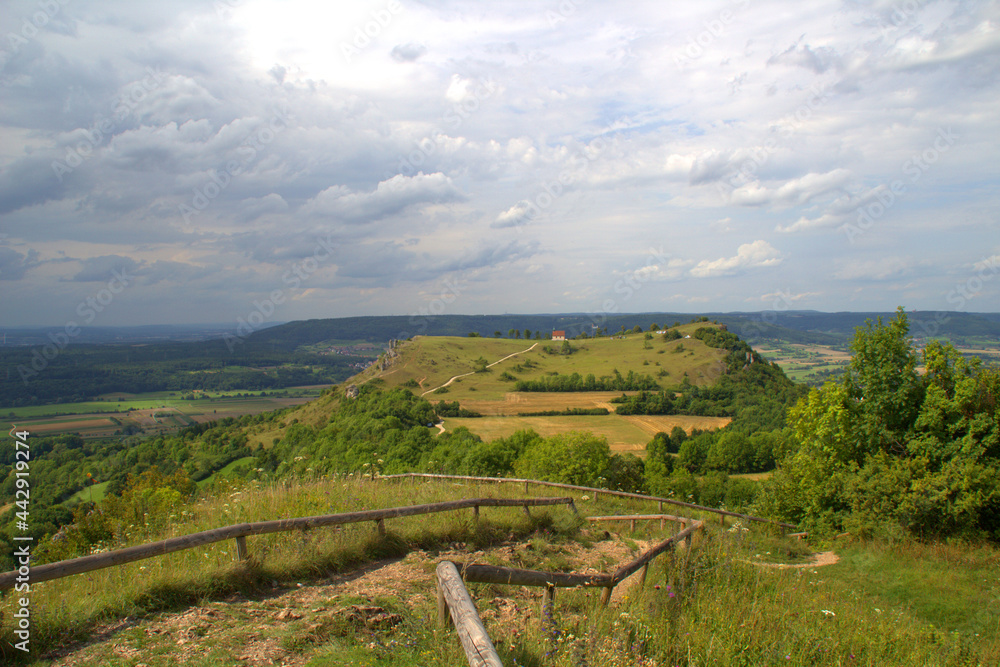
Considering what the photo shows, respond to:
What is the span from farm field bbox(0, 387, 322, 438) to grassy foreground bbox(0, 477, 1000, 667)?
69560 millimetres

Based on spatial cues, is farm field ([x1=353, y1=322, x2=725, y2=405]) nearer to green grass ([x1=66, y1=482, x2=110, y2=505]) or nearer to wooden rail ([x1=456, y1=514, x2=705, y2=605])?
green grass ([x1=66, y1=482, x2=110, y2=505])

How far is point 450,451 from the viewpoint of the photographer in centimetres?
4388

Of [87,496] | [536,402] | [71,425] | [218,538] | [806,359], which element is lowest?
[536,402]

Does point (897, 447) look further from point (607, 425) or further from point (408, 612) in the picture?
point (607, 425)

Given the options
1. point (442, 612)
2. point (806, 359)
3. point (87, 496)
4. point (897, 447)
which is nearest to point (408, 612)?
point (442, 612)

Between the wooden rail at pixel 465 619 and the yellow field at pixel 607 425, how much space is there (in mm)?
59425

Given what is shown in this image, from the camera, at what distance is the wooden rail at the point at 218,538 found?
3.97 meters

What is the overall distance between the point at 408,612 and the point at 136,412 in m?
98.0

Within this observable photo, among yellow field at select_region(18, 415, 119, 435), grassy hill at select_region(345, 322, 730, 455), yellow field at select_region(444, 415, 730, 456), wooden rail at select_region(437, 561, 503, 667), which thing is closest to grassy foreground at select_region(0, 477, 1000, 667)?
wooden rail at select_region(437, 561, 503, 667)

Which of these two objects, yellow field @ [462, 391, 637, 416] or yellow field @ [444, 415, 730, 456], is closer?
yellow field @ [444, 415, 730, 456]

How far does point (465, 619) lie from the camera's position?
9.59ft

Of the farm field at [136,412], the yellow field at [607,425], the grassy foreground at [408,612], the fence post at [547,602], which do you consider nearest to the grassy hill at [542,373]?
the yellow field at [607,425]

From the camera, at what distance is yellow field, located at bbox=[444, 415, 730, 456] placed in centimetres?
6700

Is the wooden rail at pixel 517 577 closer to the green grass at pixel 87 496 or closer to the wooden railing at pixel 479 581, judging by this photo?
the wooden railing at pixel 479 581
